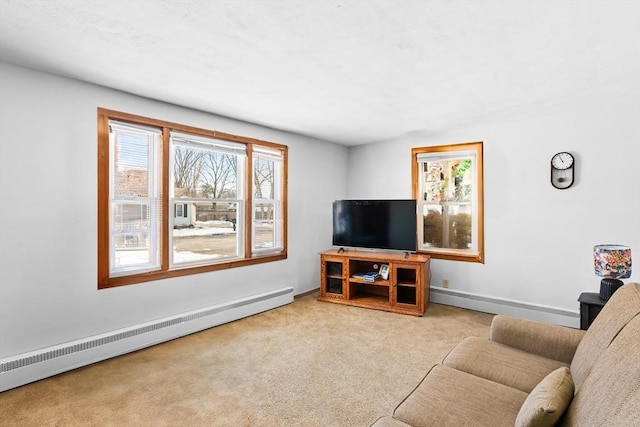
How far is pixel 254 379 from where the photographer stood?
101 inches

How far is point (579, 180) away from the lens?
356 centimetres

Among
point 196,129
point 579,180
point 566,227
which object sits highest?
point 196,129

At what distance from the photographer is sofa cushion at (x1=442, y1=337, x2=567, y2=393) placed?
5.58 feet

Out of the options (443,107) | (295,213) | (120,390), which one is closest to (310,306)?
(295,213)

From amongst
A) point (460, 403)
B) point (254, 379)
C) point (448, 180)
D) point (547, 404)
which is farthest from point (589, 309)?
point (254, 379)

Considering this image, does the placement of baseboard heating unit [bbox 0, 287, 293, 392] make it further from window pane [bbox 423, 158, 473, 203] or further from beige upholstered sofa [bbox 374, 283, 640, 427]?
window pane [bbox 423, 158, 473, 203]

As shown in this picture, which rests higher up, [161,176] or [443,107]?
[443,107]

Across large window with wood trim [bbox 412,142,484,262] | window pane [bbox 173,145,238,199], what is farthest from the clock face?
window pane [bbox 173,145,238,199]

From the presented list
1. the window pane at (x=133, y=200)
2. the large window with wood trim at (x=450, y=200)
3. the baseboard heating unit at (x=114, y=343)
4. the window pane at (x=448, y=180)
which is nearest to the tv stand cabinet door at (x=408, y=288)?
the large window with wood trim at (x=450, y=200)

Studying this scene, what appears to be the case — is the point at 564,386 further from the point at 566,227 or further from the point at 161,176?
the point at 161,176

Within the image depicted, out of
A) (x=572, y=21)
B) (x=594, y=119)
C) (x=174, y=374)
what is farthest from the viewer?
(x=594, y=119)

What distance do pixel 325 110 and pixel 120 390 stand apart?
10.1 ft

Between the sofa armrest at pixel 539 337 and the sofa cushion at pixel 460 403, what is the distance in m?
0.53

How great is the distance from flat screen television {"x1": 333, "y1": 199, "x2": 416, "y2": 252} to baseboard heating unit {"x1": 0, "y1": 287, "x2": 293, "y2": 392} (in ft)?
4.76
